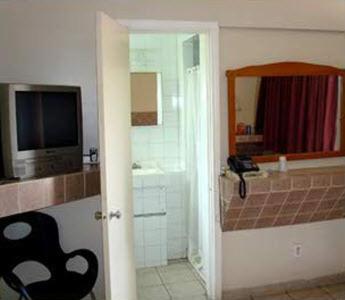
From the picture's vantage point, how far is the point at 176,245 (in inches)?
156

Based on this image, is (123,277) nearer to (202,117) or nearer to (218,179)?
(218,179)

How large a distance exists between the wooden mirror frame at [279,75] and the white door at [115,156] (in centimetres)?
75

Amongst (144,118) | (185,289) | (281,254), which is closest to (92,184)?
(185,289)

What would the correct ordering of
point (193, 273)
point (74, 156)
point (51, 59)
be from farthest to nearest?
point (193, 273)
point (51, 59)
point (74, 156)

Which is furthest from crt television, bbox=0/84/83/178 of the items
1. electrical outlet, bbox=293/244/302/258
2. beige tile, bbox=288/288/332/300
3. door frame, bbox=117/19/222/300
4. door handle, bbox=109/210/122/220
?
beige tile, bbox=288/288/332/300

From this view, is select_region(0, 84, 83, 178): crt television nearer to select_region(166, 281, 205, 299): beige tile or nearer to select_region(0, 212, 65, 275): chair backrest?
select_region(0, 212, 65, 275): chair backrest

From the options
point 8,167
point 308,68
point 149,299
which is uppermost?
point 308,68

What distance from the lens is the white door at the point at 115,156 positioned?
2156 mm

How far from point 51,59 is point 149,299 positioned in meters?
1.86

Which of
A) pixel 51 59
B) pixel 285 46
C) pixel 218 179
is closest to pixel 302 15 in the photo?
pixel 285 46

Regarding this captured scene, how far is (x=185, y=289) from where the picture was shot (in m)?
3.31

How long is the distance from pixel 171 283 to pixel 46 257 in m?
1.22

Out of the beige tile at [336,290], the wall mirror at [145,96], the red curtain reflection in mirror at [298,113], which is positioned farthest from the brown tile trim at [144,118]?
the beige tile at [336,290]

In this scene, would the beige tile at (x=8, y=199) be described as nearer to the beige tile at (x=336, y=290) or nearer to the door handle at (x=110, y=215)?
the door handle at (x=110, y=215)
